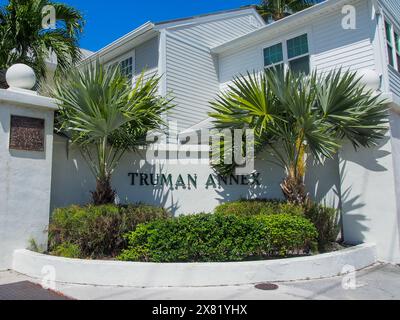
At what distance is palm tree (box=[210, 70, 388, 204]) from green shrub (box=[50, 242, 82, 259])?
409 centimetres

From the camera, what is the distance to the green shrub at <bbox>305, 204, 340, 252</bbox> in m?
7.56

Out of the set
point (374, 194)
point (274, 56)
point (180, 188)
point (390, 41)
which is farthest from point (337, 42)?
point (180, 188)

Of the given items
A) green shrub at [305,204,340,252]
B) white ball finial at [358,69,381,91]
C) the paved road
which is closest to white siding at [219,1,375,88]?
white ball finial at [358,69,381,91]

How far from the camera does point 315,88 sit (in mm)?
7652

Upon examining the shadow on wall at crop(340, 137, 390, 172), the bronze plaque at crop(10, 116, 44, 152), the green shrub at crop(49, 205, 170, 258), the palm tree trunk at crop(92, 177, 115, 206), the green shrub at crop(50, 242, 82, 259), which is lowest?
the green shrub at crop(50, 242, 82, 259)

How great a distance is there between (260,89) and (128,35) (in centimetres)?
679

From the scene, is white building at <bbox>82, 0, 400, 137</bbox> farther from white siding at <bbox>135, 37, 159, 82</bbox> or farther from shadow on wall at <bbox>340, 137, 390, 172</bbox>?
shadow on wall at <bbox>340, 137, 390, 172</bbox>

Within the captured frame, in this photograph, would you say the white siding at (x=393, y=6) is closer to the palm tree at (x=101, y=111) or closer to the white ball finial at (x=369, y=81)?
the white ball finial at (x=369, y=81)

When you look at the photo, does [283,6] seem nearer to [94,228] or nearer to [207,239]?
[207,239]

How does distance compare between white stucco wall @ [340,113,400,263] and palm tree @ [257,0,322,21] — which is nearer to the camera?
white stucco wall @ [340,113,400,263]

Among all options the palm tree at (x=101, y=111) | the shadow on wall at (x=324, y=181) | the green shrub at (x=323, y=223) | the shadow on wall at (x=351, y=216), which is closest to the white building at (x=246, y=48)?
the shadow on wall at (x=324, y=181)

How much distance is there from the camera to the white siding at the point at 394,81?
34.9 feet
